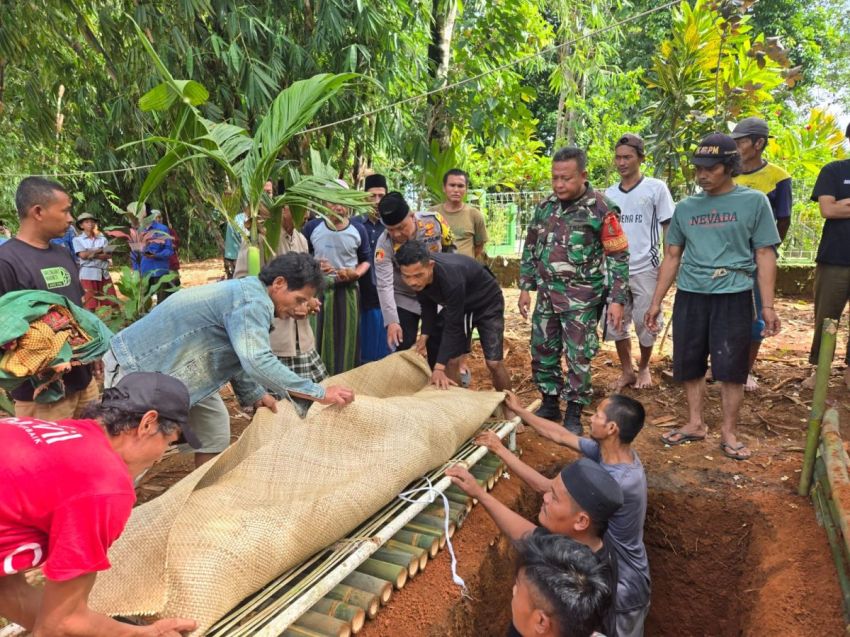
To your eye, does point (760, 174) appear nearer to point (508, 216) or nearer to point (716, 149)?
point (716, 149)

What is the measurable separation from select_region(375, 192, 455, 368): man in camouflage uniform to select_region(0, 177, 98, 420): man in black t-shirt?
196 cm

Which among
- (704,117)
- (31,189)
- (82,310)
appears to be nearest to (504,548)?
(82,310)

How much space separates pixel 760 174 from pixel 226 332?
4051 mm

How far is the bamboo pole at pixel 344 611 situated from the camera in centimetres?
216

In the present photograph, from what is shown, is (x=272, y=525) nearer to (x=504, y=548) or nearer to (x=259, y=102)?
(x=504, y=548)

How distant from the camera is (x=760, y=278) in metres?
3.47

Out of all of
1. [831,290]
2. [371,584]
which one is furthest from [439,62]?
[371,584]

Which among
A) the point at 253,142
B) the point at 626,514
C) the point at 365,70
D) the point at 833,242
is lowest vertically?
the point at 626,514

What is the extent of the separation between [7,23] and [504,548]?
6290mm

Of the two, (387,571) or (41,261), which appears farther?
(41,261)

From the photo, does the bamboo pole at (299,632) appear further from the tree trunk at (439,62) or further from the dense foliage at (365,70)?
the tree trunk at (439,62)

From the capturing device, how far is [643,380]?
486 cm

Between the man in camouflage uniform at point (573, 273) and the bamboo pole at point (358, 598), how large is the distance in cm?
210

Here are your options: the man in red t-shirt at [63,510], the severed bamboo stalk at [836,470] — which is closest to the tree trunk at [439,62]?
the severed bamboo stalk at [836,470]
